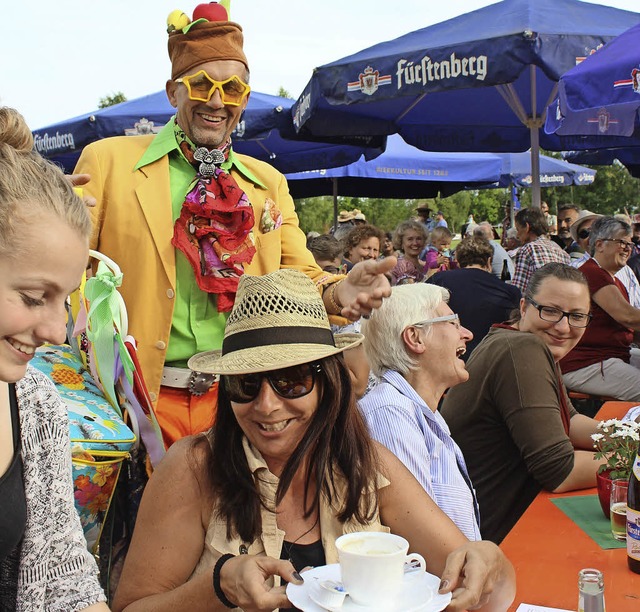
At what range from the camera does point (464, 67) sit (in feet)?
16.3

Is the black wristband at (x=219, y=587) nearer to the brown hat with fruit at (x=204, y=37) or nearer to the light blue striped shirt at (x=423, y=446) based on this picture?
the light blue striped shirt at (x=423, y=446)

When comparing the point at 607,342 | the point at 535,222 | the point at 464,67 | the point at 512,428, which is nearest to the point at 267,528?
the point at 512,428

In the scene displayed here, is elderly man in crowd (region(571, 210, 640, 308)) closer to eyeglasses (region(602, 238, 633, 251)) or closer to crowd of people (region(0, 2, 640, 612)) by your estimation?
eyeglasses (region(602, 238, 633, 251))

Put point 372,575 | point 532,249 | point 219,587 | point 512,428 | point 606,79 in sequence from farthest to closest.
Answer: point 532,249, point 606,79, point 512,428, point 219,587, point 372,575

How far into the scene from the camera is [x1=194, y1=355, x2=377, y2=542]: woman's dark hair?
191 centimetres

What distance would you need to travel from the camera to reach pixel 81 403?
7.06 feet

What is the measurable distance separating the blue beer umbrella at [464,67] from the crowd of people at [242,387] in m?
1.74

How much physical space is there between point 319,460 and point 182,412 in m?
0.71

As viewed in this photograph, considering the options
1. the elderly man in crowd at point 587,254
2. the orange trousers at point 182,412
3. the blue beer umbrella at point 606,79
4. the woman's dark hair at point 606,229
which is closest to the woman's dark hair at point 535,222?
the elderly man in crowd at point 587,254

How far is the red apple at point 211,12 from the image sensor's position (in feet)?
8.34

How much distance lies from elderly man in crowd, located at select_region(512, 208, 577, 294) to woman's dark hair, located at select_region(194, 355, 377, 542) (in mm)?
4910

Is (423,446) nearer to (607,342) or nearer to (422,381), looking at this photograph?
(422,381)

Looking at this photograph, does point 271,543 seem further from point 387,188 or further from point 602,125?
point 387,188

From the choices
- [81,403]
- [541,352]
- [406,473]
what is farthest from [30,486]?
[541,352]
